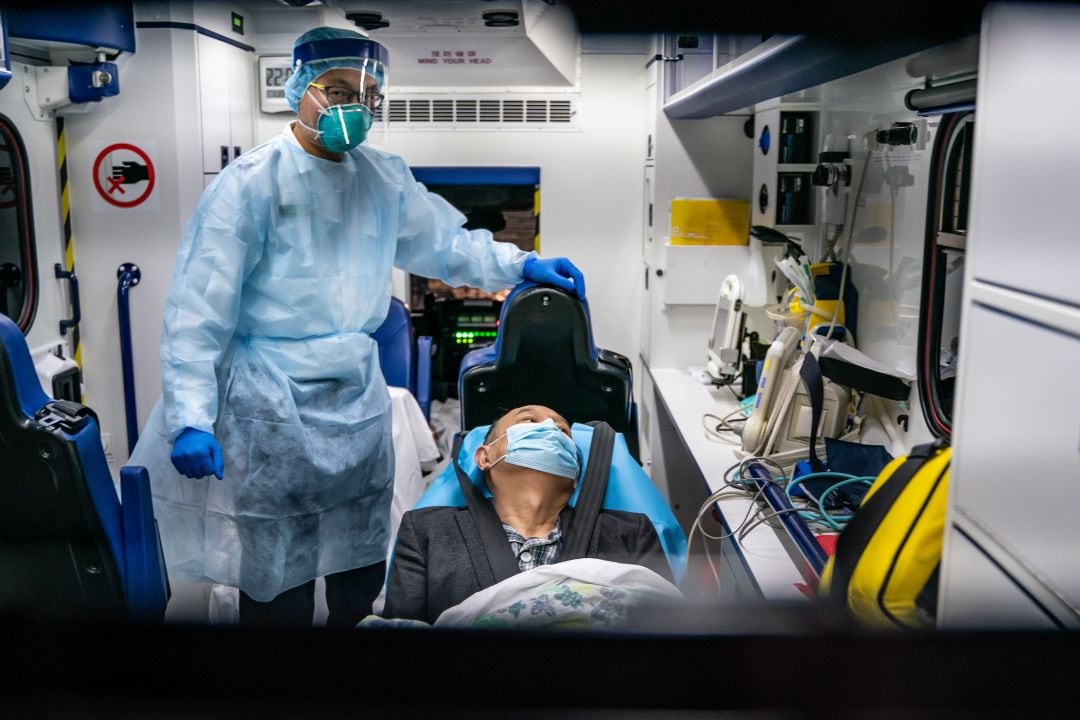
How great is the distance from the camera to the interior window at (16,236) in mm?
3705

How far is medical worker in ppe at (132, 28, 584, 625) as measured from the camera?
237cm

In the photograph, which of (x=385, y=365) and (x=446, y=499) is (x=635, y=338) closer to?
(x=385, y=365)

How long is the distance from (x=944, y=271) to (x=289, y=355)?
1.79 meters

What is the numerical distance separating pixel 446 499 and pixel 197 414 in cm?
68

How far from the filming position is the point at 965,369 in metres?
1.07

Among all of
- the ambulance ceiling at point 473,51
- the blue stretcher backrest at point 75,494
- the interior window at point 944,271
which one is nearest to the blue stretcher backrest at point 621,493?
the interior window at point 944,271

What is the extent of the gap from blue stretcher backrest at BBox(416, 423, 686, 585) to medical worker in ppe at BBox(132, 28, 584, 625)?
33 cm

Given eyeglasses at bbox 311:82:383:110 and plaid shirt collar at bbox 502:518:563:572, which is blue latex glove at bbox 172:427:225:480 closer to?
plaid shirt collar at bbox 502:518:563:572

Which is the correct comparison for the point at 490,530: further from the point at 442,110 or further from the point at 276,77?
the point at 276,77

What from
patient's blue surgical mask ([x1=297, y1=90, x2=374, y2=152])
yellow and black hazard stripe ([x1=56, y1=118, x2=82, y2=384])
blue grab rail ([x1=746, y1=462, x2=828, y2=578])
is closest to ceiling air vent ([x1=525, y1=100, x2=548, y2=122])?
yellow and black hazard stripe ([x1=56, y1=118, x2=82, y2=384])

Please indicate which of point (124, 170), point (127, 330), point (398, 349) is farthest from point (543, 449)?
point (124, 170)

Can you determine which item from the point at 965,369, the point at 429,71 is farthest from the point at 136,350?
the point at 965,369

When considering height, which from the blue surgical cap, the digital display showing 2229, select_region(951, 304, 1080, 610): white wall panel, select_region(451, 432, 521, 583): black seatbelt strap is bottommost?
select_region(451, 432, 521, 583): black seatbelt strap

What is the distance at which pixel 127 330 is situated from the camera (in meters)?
4.09
